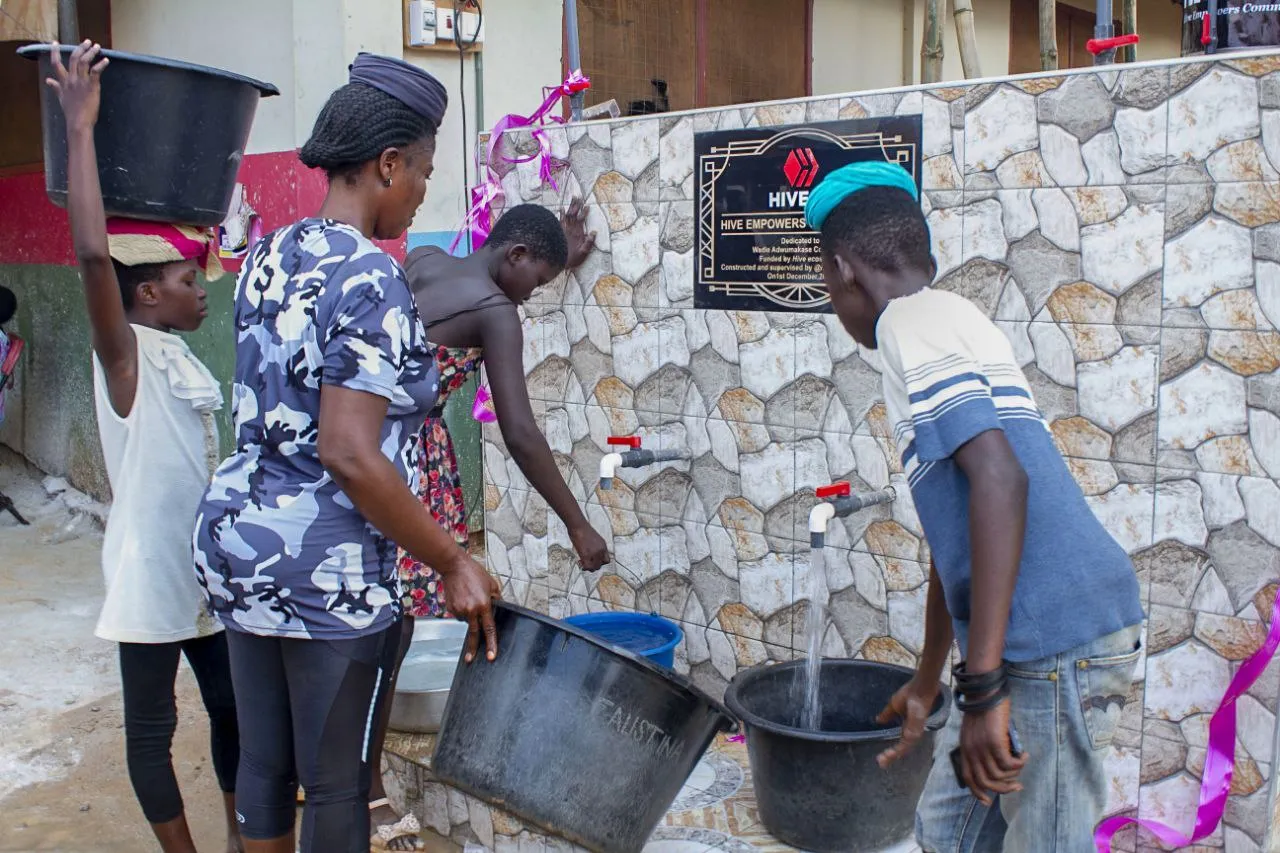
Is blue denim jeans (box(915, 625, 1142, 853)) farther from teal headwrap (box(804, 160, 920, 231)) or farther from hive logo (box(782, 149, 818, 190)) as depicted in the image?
hive logo (box(782, 149, 818, 190))

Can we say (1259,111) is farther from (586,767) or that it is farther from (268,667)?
(268,667)

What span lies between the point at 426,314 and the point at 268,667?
1.24 meters

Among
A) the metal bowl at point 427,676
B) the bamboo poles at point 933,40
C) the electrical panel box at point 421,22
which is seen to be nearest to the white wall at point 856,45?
the bamboo poles at point 933,40

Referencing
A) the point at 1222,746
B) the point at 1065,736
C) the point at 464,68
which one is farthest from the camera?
the point at 464,68

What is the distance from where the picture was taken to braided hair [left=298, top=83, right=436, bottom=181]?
6.98ft

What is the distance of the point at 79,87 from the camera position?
8.12ft

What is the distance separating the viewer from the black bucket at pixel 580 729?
2463 millimetres

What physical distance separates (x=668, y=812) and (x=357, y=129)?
1921 mm

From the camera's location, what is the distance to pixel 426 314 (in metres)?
3.22

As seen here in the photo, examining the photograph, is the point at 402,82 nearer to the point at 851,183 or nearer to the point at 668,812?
the point at 851,183

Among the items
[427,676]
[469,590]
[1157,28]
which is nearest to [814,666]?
[469,590]

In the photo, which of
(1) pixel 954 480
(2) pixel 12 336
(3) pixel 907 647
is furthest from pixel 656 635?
(2) pixel 12 336

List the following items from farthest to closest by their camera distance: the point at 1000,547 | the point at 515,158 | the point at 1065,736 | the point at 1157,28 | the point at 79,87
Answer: the point at 1157,28, the point at 515,158, the point at 79,87, the point at 1065,736, the point at 1000,547

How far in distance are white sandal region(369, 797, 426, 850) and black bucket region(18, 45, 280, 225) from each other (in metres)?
1.63
